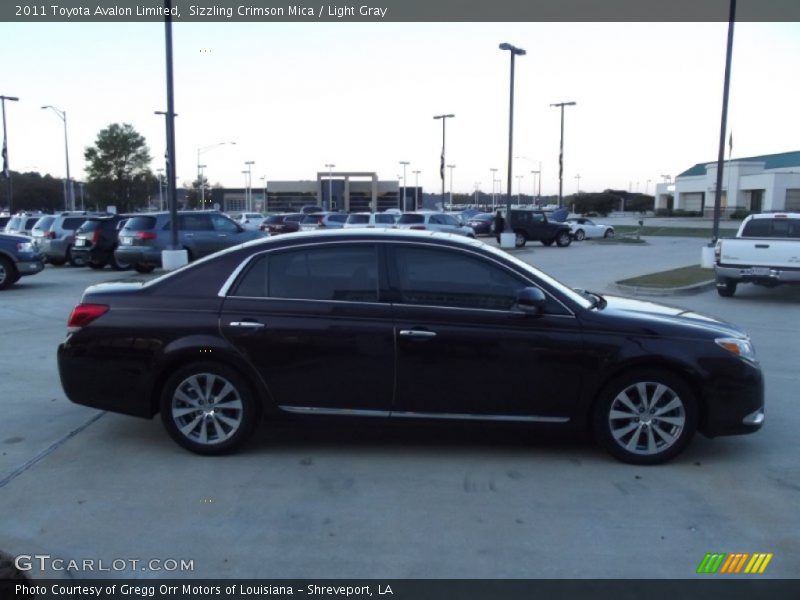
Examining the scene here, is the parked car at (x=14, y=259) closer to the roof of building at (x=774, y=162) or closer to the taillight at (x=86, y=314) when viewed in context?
the taillight at (x=86, y=314)

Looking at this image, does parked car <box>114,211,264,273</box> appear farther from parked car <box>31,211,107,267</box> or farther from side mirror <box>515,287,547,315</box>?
side mirror <box>515,287,547,315</box>

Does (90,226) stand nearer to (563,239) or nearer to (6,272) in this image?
(6,272)

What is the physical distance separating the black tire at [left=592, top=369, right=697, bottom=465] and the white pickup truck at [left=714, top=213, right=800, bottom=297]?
1002cm

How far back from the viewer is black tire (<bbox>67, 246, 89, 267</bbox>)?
21.0 m

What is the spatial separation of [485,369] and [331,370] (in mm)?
1099

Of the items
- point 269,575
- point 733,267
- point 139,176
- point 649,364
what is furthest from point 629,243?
point 139,176

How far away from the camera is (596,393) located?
17.4ft

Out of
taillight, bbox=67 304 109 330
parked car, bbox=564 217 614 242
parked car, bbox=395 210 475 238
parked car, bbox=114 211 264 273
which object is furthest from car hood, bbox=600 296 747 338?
parked car, bbox=564 217 614 242

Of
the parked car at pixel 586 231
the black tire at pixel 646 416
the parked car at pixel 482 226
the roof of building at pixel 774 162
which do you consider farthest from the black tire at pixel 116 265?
the roof of building at pixel 774 162

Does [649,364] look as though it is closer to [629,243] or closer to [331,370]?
[331,370]

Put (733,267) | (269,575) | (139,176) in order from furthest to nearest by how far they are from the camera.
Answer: (139,176) < (733,267) < (269,575)

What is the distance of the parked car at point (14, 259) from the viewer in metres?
16.1

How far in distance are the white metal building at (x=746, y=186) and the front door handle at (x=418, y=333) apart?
196 ft

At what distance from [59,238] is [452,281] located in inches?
796
